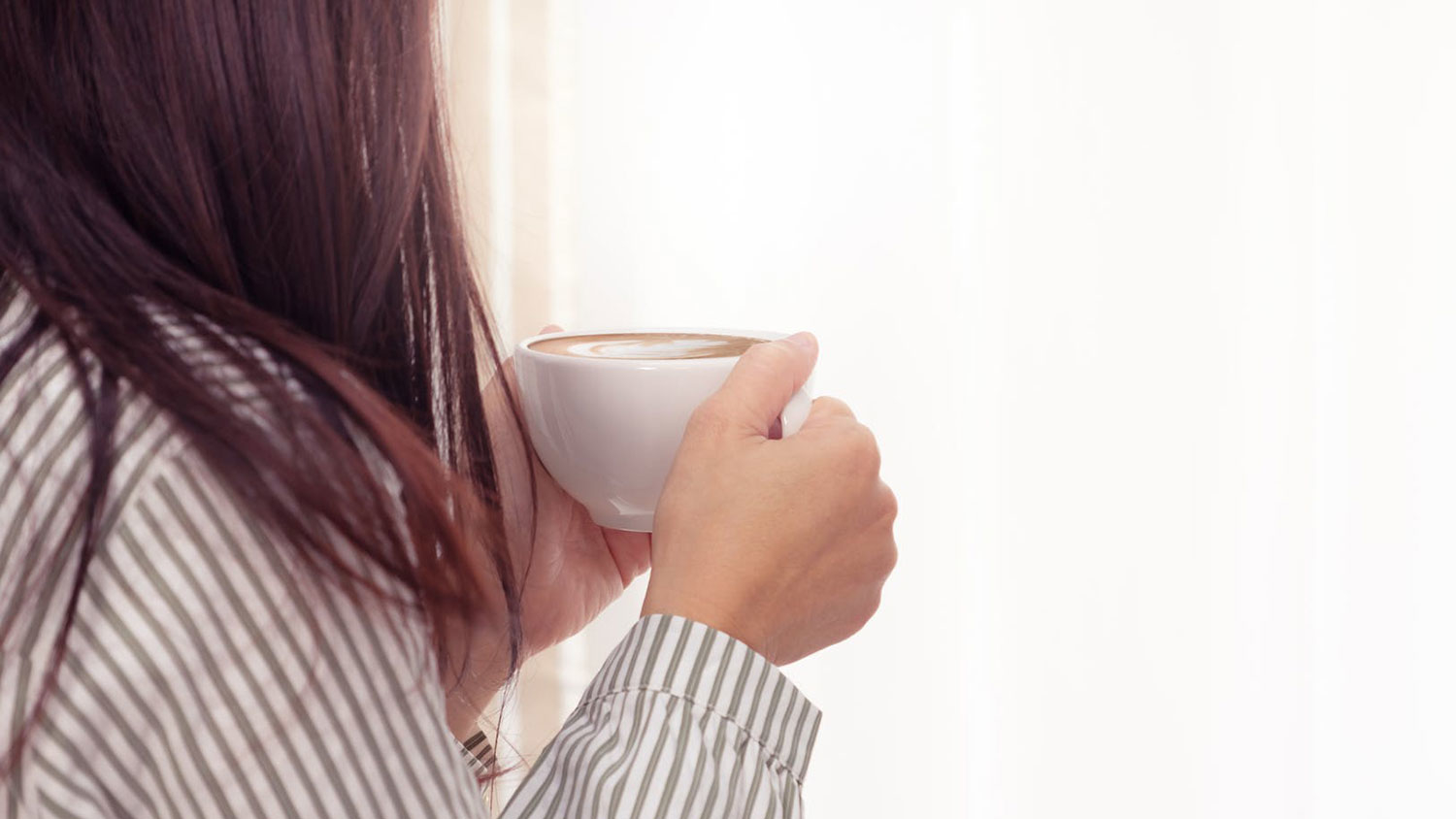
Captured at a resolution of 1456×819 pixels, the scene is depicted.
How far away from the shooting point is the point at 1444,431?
951 millimetres

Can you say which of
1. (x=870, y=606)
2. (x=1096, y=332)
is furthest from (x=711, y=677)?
(x=1096, y=332)

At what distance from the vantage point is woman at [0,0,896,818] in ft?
1.08

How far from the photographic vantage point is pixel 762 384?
1.72 feet

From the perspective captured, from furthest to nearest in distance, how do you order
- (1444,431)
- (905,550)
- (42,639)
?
(905,550)
(1444,431)
(42,639)

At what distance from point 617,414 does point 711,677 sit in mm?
137

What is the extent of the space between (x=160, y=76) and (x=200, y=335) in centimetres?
10

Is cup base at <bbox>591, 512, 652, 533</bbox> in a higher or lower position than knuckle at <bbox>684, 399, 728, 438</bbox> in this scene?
lower

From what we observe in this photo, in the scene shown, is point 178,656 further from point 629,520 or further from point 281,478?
point 629,520

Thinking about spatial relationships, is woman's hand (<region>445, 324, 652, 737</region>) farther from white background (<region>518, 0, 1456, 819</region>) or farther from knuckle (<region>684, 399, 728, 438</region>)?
white background (<region>518, 0, 1456, 819</region>)

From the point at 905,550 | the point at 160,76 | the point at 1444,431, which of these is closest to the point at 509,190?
the point at 905,550

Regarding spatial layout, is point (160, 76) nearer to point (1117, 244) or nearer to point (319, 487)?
point (319, 487)

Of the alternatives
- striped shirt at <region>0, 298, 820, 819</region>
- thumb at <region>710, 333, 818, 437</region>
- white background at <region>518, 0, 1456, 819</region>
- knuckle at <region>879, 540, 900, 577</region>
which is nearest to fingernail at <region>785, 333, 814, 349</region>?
thumb at <region>710, 333, 818, 437</region>

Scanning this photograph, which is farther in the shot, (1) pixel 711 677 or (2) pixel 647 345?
(2) pixel 647 345

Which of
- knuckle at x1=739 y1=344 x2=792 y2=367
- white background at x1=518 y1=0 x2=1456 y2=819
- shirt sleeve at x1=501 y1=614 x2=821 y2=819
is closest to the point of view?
shirt sleeve at x1=501 y1=614 x2=821 y2=819
